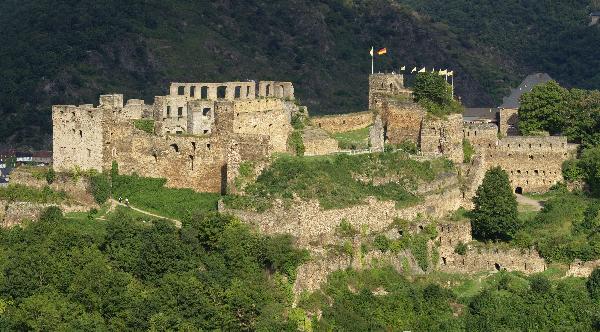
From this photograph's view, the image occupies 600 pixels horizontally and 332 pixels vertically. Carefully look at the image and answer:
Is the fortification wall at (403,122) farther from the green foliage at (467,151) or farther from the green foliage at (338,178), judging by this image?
the green foliage at (338,178)

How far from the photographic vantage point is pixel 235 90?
3093 inches

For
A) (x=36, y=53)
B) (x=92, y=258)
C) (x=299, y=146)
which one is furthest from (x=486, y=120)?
(x=36, y=53)

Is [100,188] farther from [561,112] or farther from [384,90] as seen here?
[561,112]

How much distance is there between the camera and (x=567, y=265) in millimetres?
73688

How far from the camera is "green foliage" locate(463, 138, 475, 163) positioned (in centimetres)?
7988

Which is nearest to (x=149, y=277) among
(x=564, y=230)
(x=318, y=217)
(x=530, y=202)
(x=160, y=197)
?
(x=160, y=197)

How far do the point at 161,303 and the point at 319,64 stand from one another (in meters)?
68.0

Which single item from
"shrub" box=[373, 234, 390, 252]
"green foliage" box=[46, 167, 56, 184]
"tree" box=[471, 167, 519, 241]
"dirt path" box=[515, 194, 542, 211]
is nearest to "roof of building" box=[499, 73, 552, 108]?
"dirt path" box=[515, 194, 542, 211]

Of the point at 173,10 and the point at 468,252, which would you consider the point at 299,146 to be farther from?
the point at 173,10

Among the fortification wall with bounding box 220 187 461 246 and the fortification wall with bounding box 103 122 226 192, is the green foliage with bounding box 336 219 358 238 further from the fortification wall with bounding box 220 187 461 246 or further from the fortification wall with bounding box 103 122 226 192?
the fortification wall with bounding box 103 122 226 192

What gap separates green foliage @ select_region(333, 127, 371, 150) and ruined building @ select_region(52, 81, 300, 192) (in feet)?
8.90

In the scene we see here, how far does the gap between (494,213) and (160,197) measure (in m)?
13.5

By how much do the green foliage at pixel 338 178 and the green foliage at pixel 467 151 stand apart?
2.26 metres

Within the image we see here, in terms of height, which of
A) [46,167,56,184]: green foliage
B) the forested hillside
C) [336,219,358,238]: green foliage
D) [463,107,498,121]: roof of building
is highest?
the forested hillside
